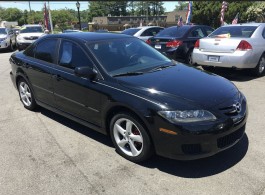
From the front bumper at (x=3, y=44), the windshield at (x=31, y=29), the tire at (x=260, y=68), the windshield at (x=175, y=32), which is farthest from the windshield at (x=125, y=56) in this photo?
the windshield at (x=31, y=29)

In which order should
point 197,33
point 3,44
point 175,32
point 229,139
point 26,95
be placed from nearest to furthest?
1. point 229,139
2. point 26,95
3. point 175,32
4. point 197,33
5. point 3,44

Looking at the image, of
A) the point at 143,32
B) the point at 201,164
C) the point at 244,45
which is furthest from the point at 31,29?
the point at 201,164

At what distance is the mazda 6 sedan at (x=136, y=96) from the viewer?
338 centimetres

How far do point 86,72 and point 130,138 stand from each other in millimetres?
1068

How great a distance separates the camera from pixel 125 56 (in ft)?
14.9

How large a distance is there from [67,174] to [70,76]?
5.01 feet

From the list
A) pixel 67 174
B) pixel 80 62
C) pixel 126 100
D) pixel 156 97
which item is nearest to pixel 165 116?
pixel 156 97

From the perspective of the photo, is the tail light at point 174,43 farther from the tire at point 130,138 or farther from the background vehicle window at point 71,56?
the tire at point 130,138

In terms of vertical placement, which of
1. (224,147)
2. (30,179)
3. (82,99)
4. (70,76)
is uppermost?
(70,76)

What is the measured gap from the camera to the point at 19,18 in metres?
131

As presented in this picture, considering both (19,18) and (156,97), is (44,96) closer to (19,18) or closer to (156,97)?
(156,97)

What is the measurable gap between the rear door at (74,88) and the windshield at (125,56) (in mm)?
229

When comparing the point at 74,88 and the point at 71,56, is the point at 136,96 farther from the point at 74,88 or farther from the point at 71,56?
the point at 71,56

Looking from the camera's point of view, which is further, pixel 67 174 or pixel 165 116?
pixel 67 174
